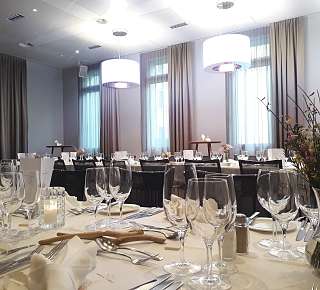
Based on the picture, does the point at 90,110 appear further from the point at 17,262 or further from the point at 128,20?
the point at 17,262

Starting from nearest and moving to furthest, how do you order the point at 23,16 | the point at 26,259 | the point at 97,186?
the point at 26,259 < the point at 97,186 < the point at 23,16

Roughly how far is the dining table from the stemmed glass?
0.14 feet

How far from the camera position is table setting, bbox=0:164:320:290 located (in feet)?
2.22

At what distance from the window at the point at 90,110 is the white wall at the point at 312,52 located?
5220 millimetres

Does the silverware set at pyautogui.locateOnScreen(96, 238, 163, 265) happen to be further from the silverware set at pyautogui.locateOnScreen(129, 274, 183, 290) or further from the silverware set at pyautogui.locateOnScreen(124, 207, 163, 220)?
the silverware set at pyautogui.locateOnScreen(124, 207, 163, 220)

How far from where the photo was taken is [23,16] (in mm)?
6176

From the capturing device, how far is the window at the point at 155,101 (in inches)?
320

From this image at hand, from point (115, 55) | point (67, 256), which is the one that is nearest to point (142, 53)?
point (115, 55)

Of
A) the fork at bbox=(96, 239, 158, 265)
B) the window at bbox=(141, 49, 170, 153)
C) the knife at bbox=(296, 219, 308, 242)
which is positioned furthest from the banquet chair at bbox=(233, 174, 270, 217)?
the window at bbox=(141, 49, 170, 153)

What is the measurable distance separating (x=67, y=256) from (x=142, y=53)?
8104 mm

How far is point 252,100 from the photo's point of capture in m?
6.99

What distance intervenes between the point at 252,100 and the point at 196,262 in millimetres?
6543

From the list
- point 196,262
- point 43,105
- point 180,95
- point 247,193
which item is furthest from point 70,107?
point 196,262

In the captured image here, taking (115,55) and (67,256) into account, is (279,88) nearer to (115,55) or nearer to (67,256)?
(115,55)
